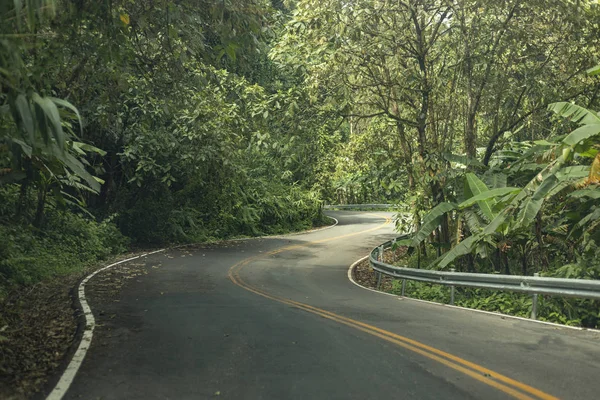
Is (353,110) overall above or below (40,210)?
above

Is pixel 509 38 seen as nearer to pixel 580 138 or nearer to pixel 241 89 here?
pixel 580 138

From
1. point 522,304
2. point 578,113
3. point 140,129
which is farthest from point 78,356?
point 140,129

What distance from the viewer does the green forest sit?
1011 cm

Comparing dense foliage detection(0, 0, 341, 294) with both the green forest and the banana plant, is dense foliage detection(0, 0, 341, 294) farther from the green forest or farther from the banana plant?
the banana plant

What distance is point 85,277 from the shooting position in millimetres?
16484

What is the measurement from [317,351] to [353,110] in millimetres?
11510

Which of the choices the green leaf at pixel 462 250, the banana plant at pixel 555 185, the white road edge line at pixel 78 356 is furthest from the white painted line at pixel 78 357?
the green leaf at pixel 462 250

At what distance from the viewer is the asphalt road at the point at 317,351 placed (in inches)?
232

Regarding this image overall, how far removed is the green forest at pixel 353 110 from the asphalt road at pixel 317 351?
2.33 metres

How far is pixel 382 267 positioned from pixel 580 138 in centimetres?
784

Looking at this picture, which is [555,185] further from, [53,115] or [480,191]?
[53,115]

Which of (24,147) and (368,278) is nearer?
(24,147)

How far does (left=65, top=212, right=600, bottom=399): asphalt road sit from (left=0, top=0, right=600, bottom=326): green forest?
7.66 ft

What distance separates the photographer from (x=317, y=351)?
7.54m
